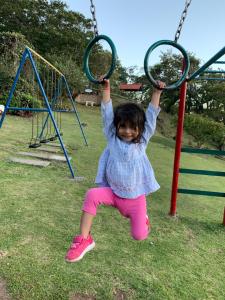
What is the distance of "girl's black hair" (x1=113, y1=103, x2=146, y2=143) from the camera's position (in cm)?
244

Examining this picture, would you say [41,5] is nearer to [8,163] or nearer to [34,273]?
[8,163]

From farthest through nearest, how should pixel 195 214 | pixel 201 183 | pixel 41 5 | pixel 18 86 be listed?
pixel 41 5, pixel 18 86, pixel 201 183, pixel 195 214

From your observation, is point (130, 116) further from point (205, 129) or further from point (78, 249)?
point (205, 129)

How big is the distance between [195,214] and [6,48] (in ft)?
42.6

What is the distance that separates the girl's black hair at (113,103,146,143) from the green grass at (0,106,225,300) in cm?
130

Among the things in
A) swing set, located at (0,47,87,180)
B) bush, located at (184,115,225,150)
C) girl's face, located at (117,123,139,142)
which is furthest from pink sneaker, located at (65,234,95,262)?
bush, located at (184,115,225,150)

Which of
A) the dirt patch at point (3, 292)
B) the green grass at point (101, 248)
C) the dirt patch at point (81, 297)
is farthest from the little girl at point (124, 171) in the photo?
the dirt patch at point (3, 292)

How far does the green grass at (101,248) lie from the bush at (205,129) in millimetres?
10431

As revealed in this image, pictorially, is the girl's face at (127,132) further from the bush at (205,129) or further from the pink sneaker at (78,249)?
the bush at (205,129)

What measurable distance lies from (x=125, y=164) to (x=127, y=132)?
0.25 metres

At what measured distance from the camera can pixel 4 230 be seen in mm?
3496

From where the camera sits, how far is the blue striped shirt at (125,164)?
101 inches

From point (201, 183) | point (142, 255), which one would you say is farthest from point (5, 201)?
point (201, 183)

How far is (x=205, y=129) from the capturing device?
15828 millimetres
